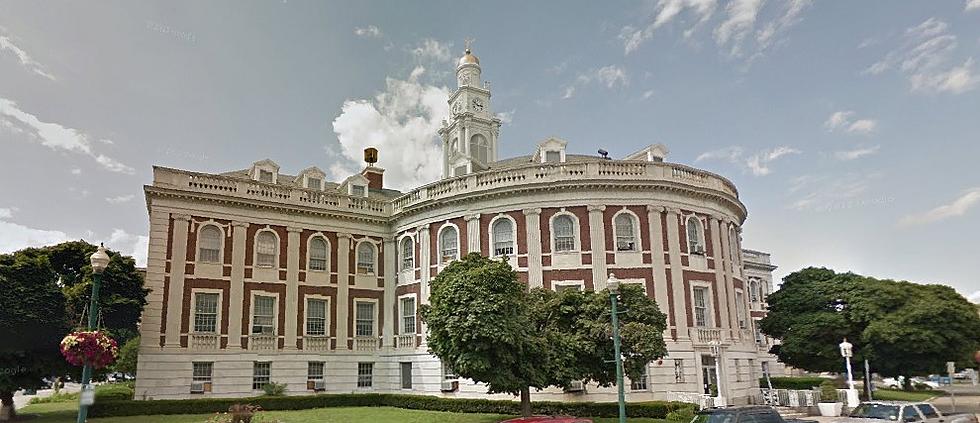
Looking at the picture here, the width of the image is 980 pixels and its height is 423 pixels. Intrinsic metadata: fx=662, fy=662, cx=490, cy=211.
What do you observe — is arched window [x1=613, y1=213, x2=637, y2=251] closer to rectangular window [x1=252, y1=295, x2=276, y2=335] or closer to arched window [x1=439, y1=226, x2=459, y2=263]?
arched window [x1=439, y1=226, x2=459, y2=263]

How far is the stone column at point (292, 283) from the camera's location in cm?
3459

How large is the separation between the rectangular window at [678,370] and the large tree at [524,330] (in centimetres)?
665

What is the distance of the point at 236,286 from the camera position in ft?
110

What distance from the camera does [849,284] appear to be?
3747 centimetres

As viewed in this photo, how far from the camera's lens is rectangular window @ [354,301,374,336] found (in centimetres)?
3700

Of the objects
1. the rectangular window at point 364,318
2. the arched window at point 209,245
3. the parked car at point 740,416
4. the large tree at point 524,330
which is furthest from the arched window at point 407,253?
the parked car at point 740,416

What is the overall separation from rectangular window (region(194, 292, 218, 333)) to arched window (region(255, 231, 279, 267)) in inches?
112

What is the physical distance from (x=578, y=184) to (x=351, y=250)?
13733 mm

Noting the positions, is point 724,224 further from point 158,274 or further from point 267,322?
point 158,274

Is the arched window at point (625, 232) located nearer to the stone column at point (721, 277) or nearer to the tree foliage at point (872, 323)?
the stone column at point (721, 277)

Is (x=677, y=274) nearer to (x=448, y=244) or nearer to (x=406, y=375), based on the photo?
(x=448, y=244)

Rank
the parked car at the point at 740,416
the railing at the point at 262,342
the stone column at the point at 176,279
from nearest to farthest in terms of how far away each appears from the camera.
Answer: the parked car at the point at 740,416 → the stone column at the point at 176,279 → the railing at the point at 262,342

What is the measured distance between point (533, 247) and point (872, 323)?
19007 millimetres

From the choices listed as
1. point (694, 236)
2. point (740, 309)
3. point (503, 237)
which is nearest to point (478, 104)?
point (503, 237)
